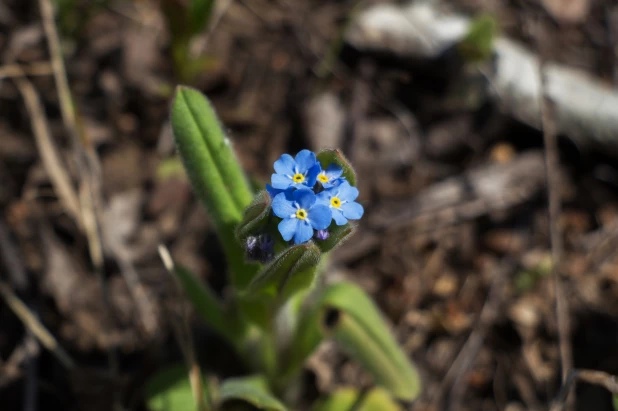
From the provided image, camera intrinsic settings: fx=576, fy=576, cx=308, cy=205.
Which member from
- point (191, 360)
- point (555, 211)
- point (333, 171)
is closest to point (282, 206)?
point (333, 171)

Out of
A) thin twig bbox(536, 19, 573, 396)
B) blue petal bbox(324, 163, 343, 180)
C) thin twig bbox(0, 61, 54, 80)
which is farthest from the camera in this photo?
thin twig bbox(0, 61, 54, 80)

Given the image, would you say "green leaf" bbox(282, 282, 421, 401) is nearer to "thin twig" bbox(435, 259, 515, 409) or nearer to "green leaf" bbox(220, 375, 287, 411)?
"green leaf" bbox(220, 375, 287, 411)

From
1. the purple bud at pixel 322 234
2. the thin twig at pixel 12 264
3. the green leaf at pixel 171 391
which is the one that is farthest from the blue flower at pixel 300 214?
the thin twig at pixel 12 264

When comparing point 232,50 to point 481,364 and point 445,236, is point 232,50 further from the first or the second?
point 481,364

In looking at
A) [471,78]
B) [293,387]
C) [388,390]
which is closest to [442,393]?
[388,390]

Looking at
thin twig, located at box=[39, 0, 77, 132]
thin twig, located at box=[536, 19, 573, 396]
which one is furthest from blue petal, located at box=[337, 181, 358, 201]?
thin twig, located at box=[39, 0, 77, 132]

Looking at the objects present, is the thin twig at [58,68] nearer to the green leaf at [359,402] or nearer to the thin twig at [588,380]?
the green leaf at [359,402]
